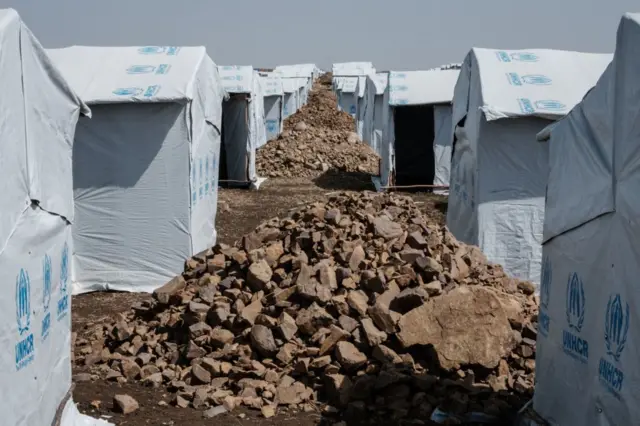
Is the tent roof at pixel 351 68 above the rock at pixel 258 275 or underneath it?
above

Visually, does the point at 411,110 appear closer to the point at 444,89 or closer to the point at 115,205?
the point at 444,89

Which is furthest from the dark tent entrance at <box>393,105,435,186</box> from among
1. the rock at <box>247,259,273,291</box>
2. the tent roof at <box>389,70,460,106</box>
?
the rock at <box>247,259,273,291</box>

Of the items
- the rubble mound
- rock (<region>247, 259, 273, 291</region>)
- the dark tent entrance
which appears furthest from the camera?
the rubble mound

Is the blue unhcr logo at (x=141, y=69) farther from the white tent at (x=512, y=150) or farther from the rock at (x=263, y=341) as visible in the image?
the rock at (x=263, y=341)

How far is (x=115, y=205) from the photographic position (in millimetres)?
9648

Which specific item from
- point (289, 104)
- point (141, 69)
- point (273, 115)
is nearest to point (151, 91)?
point (141, 69)

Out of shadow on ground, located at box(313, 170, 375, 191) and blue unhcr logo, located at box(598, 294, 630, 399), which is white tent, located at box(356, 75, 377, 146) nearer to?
shadow on ground, located at box(313, 170, 375, 191)

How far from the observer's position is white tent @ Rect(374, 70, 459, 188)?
670 inches

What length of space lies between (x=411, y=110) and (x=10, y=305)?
1631cm

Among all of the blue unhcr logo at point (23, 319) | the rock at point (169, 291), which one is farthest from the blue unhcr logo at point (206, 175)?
the blue unhcr logo at point (23, 319)

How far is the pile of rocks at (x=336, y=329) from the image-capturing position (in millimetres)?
5848

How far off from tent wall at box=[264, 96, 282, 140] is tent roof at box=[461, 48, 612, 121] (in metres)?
16.4

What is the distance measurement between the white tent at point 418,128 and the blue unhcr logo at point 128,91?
333 inches

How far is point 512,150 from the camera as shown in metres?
9.46
